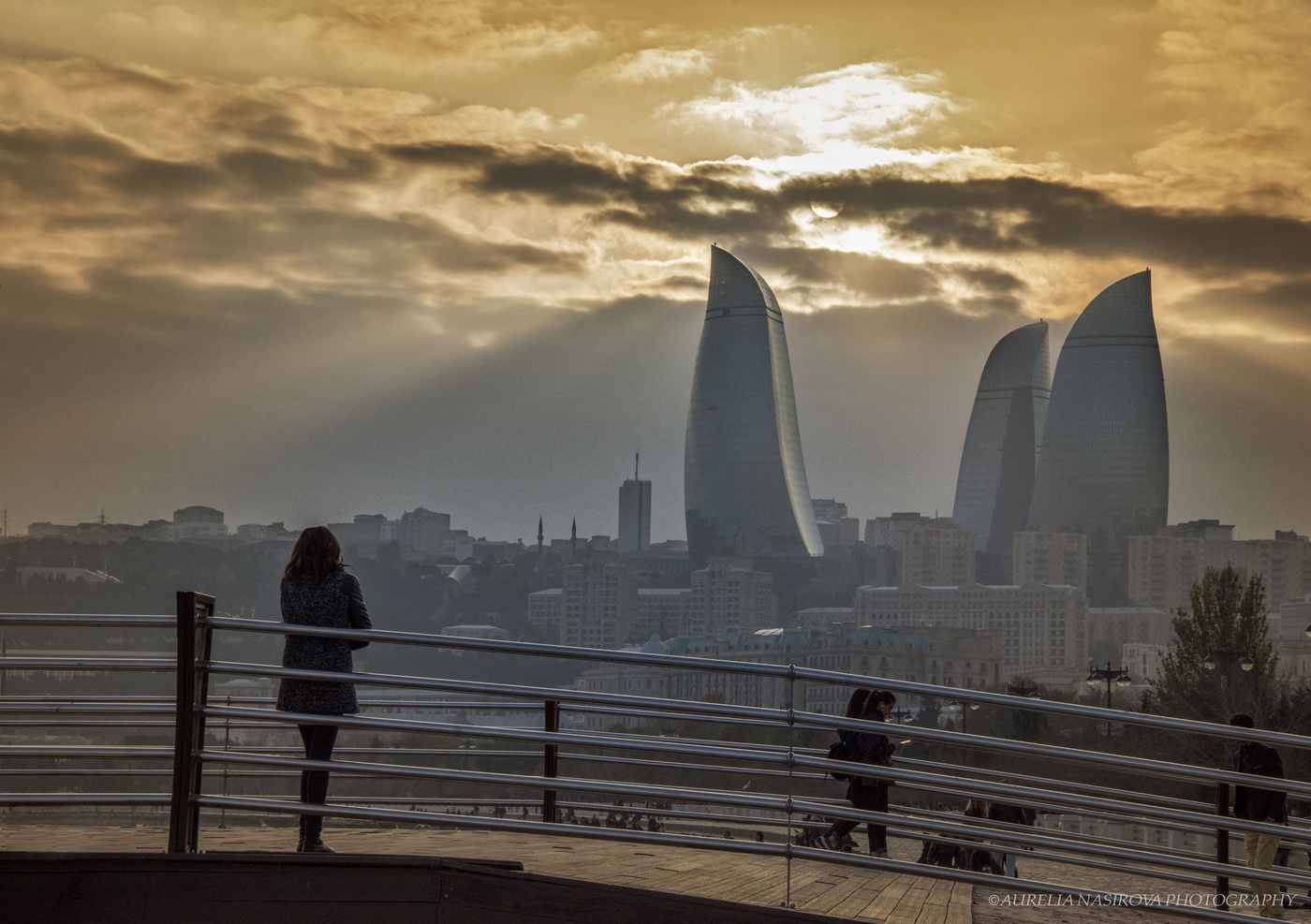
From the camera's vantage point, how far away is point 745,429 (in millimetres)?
123562

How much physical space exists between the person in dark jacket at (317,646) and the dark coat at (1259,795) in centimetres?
414

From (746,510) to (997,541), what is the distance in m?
Result: 33.4

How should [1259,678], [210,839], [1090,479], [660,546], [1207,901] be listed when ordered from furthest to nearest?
[660,546]
[1090,479]
[1259,678]
[1207,901]
[210,839]

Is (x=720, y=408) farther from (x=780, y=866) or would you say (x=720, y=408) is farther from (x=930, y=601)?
(x=780, y=866)

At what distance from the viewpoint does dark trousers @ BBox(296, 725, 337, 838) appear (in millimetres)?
4156

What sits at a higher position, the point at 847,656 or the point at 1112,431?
the point at 1112,431

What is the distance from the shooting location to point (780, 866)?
462cm

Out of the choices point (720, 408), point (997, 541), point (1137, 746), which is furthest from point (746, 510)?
point (1137, 746)

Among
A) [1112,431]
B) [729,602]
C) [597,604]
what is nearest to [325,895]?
[597,604]

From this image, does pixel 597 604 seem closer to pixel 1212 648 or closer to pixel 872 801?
pixel 1212 648

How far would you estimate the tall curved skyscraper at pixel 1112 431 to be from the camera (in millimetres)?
121438

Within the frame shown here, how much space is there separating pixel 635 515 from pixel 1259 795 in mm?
171101

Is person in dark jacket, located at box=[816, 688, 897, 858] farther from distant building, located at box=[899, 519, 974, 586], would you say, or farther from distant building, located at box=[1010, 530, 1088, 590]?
distant building, located at box=[899, 519, 974, 586]

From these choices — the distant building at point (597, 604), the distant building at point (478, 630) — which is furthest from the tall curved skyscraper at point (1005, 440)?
the distant building at point (478, 630)
